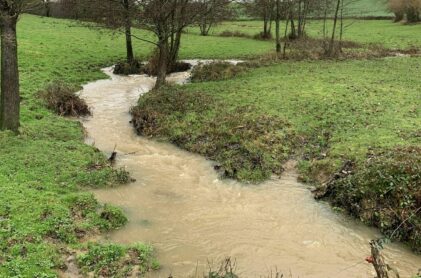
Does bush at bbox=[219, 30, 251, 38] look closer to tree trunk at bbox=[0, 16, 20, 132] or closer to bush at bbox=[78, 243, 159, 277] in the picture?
tree trunk at bbox=[0, 16, 20, 132]

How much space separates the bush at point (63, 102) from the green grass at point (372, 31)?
2838 centimetres

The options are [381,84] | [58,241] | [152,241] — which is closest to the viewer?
[58,241]

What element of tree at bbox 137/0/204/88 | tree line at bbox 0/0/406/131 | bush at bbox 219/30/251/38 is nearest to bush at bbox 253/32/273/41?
bush at bbox 219/30/251/38

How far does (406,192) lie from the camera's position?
1123cm

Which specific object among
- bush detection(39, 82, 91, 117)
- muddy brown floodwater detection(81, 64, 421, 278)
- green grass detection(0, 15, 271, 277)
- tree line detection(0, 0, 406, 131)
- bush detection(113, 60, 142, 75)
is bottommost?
muddy brown floodwater detection(81, 64, 421, 278)

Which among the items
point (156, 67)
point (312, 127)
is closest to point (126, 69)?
point (156, 67)

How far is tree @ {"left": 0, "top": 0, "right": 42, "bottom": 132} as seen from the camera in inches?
519

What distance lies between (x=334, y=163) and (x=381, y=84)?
11.3 meters

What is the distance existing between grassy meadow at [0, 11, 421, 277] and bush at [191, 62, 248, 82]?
1.07 metres

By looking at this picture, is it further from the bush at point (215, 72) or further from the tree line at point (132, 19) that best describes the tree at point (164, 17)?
the bush at point (215, 72)

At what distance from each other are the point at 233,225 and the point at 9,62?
8865 mm

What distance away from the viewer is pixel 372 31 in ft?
180

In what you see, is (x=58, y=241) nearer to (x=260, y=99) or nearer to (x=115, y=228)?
(x=115, y=228)

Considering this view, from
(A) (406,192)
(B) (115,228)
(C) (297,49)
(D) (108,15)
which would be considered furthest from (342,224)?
(C) (297,49)
